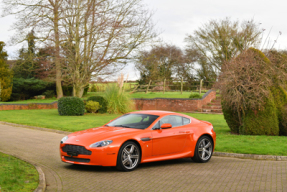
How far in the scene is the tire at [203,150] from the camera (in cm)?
905

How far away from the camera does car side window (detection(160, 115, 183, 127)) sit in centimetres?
887

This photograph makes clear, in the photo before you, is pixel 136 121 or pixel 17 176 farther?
pixel 136 121

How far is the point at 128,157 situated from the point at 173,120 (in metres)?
1.87

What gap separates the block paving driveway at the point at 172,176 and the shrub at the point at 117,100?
659 inches

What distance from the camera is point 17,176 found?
6.73 meters

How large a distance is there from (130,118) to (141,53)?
2657 cm

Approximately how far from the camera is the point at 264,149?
10.5 metres

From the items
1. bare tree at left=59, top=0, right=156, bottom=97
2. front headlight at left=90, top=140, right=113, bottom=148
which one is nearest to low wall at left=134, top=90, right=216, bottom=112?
bare tree at left=59, top=0, right=156, bottom=97

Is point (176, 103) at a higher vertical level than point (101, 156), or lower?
higher

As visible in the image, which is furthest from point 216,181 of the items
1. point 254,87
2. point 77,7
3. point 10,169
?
point 77,7

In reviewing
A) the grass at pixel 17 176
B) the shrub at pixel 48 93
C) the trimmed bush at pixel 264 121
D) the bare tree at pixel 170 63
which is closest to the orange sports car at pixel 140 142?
the grass at pixel 17 176

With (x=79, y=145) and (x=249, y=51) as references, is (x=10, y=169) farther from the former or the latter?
(x=249, y=51)

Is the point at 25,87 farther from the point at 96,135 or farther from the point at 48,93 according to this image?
the point at 96,135

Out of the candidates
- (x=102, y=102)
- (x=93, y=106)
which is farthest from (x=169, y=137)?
(x=102, y=102)
